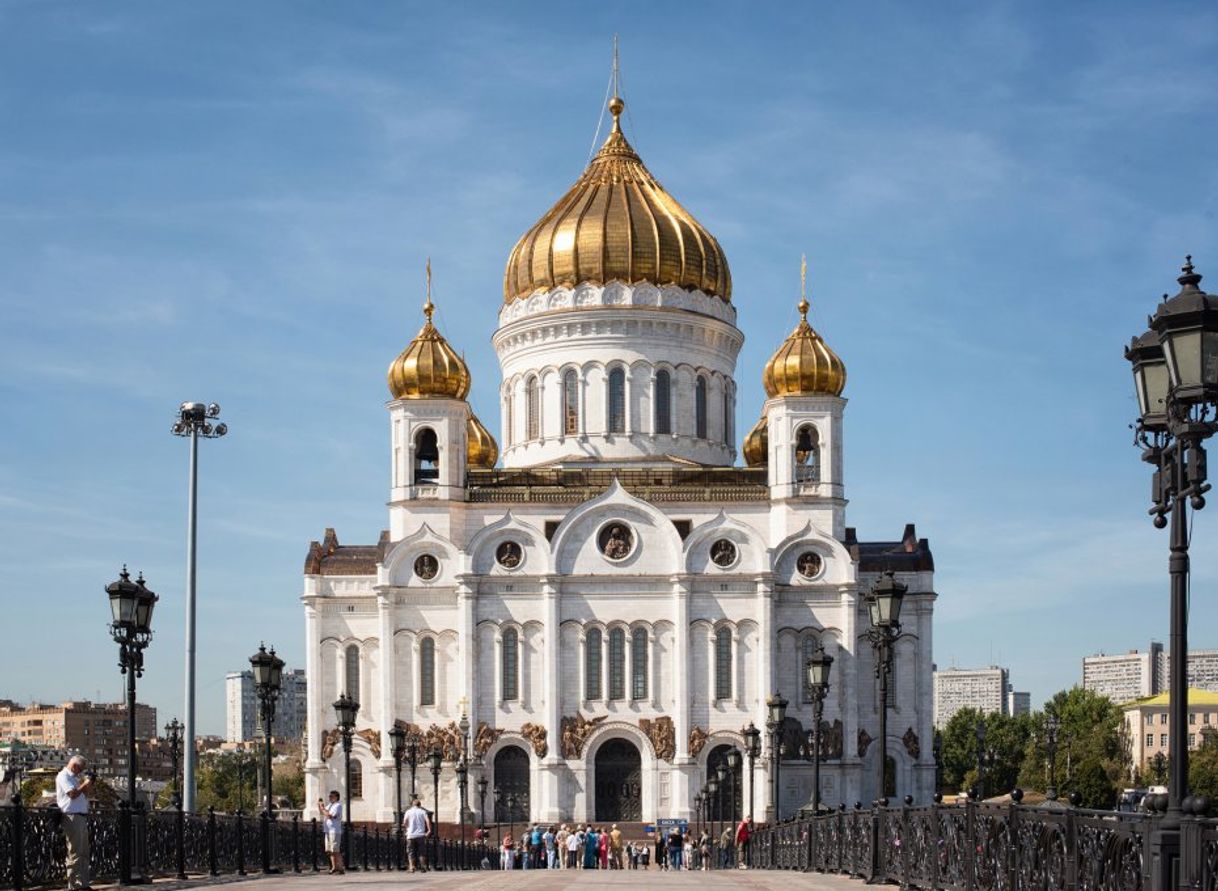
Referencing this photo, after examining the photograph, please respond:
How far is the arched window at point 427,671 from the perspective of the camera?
→ 2330 inches

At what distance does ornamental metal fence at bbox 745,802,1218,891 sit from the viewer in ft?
36.0

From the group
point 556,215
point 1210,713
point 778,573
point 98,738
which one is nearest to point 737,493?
point 778,573

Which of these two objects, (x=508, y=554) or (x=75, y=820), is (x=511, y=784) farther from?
(x=75, y=820)

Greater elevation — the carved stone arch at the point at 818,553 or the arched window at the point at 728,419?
the arched window at the point at 728,419

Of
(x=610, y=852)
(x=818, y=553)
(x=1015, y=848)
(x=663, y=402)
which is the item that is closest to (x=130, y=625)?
(x=1015, y=848)

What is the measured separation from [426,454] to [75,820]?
44595 millimetres

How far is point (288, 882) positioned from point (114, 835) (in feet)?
9.59

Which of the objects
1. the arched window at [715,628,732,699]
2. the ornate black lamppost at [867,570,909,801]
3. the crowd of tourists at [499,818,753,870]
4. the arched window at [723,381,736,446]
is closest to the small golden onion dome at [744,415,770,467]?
the arched window at [723,381,736,446]

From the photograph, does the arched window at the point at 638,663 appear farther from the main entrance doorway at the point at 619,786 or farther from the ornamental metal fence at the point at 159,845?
the ornamental metal fence at the point at 159,845

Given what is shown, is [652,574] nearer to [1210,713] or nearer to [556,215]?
[556,215]

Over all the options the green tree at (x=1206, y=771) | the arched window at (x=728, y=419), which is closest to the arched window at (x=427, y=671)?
the arched window at (x=728, y=419)

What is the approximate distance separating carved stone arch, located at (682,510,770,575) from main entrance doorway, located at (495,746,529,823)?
757 centimetres

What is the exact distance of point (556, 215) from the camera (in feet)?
213

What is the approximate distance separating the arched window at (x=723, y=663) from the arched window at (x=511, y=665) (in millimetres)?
5933
